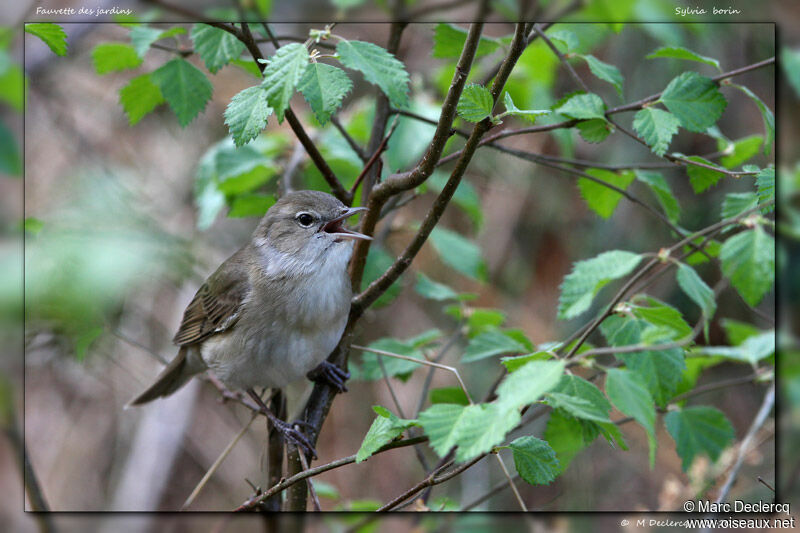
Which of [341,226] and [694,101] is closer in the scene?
[694,101]

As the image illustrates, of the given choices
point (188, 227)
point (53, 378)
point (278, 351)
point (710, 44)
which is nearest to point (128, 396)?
point (53, 378)

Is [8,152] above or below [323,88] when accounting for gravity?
below

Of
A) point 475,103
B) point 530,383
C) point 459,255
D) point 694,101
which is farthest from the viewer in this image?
point 459,255

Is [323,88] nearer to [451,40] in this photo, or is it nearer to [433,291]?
[451,40]

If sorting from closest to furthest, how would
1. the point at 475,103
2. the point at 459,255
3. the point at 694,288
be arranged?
the point at 475,103 → the point at 694,288 → the point at 459,255

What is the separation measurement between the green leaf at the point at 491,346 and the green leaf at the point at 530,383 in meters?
0.73

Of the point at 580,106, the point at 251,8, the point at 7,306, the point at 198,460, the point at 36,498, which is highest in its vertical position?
the point at 251,8

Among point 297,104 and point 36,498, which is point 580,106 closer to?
point 36,498

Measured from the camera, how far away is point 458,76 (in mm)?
1402

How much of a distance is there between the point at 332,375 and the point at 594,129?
1.03m

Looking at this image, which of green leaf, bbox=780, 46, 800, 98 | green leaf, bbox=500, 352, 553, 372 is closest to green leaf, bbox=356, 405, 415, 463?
green leaf, bbox=500, 352, 553, 372

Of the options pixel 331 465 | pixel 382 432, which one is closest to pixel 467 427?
pixel 382 432

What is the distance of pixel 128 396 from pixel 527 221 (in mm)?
3119

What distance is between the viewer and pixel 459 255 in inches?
97.7
